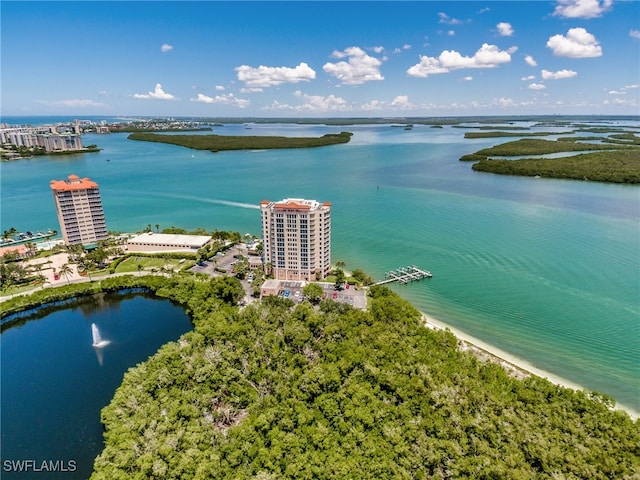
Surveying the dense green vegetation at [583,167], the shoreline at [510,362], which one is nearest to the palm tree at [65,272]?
the shoreline at [510,362]

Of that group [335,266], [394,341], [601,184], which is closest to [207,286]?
[335,266]

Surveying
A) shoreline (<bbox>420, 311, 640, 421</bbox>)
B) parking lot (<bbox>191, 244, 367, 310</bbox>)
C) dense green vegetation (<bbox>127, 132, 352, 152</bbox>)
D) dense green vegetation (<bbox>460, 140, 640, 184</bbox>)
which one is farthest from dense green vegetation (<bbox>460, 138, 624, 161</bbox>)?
shoreline (<bbox>420, 311, 640, 421</bbox>)

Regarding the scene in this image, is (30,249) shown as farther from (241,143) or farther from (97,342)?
(241,143)

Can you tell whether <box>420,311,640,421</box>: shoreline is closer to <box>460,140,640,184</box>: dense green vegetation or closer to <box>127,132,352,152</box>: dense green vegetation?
<box>460,140,640,184</box>: dense green vegetation

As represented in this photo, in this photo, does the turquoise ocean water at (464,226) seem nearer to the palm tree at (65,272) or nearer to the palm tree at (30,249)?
the palm tree at (30,249)

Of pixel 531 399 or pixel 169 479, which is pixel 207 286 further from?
pixel 531 399

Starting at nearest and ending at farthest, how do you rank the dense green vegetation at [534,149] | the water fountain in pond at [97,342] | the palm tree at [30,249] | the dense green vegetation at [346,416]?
the dense green vegetation at [346,416] < the water fountain in pond at [97,342] < the palm tree at [30,249] < the dense green vegetation at [534,149]

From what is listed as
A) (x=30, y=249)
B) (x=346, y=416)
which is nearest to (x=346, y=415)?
(x=346, y=416)
